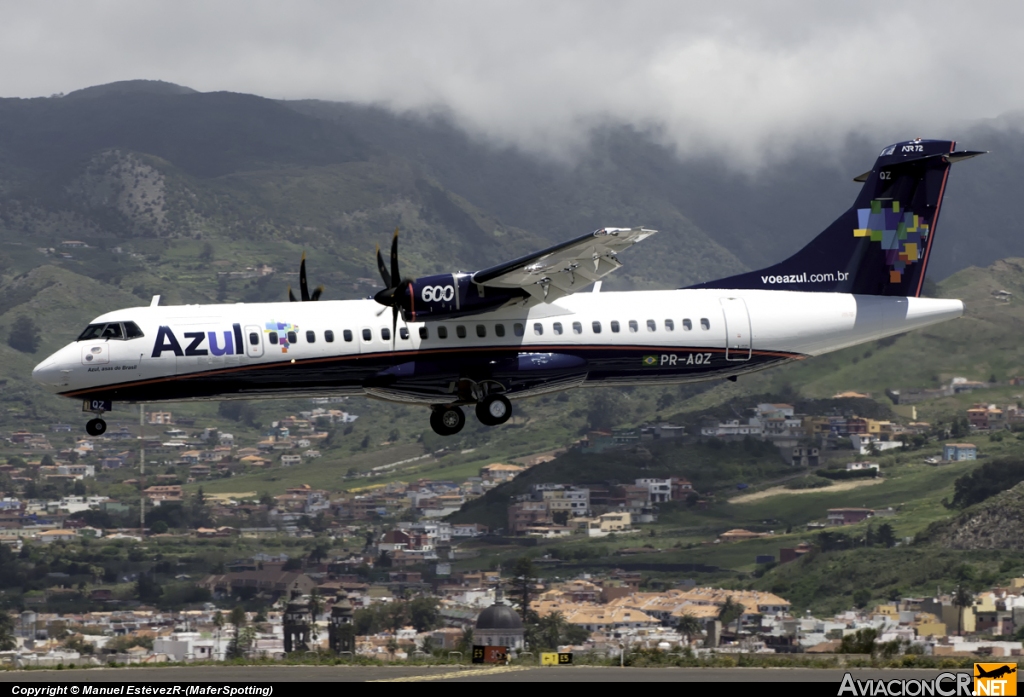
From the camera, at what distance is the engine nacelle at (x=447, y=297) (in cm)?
3621

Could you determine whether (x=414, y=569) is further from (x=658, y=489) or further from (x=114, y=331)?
(x=114, y=331)

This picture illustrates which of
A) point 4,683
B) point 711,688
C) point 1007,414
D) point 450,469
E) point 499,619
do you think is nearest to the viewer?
point 711,688

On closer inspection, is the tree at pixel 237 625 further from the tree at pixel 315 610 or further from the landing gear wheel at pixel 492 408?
the landing gear wheel at pixel 492 408

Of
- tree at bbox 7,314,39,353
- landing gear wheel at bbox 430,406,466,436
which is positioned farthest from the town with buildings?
tree at bbox 7,314,39,353

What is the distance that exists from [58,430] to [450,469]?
171 ft

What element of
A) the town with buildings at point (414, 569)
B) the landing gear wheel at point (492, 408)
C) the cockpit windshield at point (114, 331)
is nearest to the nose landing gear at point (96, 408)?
the cockpit windshield at point (114, 331)

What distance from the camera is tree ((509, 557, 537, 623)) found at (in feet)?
289

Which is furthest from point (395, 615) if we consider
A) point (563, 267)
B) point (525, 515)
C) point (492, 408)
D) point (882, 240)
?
point (563, 267)

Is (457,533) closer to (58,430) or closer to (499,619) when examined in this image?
(499,619)

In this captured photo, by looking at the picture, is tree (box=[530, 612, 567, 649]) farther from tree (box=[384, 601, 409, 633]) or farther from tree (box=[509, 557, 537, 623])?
tree (box=[384, 601, 409, 633])

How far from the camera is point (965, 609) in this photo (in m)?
87.9

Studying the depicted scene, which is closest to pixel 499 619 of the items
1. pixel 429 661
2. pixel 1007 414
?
pixel 429 661

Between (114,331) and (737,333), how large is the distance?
17030mm

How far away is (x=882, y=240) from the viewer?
138ft
